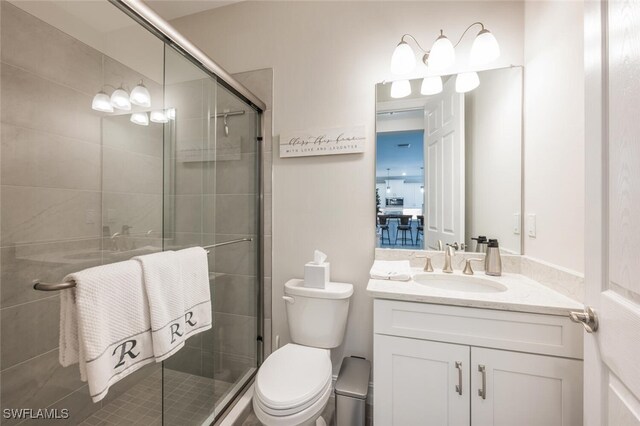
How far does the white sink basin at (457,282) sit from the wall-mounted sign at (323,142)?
83cm

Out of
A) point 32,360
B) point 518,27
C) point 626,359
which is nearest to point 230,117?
point 32,360

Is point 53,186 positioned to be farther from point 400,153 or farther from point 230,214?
point 400,153

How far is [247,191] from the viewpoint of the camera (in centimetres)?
172

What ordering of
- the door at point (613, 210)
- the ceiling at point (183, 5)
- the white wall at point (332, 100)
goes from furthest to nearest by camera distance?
the ceiling at point (183, 5) → the white wall at point (332, 100) → the door at point (613, 210)

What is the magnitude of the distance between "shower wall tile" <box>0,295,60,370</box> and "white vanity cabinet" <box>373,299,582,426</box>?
1575 mm

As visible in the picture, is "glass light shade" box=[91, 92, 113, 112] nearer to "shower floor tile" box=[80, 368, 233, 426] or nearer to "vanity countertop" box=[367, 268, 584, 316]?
"shower floor tile" box=[80, 368, 233, 426]

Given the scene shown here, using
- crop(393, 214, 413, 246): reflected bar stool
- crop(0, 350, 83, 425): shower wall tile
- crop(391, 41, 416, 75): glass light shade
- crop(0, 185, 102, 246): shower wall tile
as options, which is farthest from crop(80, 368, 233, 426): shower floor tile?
crop(391, 41, 416, 75): glass light shade

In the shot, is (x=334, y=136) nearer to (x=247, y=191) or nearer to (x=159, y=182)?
(x=247, y=191)

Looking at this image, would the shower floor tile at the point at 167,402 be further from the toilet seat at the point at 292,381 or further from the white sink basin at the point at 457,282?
the white sink basin at the point at 457,282

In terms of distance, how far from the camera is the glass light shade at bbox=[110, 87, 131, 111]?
1.38 m

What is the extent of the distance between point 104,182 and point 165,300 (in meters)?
0.91

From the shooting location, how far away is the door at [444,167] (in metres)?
1.51

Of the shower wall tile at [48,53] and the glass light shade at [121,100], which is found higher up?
the shower wall tile at [48,53]

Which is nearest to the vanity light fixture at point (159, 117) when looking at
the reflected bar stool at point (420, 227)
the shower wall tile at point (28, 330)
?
the shower wall tile at point (28, 330)
